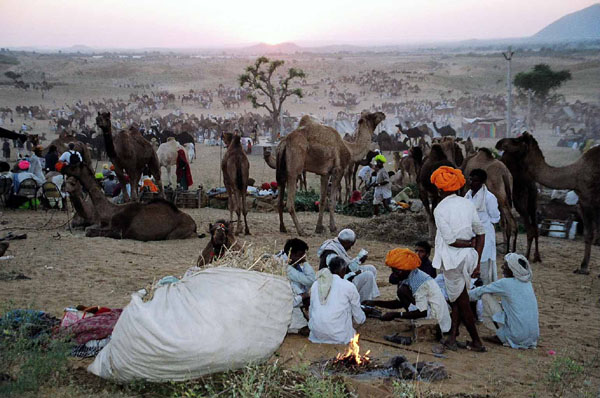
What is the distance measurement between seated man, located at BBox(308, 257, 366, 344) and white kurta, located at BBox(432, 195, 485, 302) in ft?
2.81

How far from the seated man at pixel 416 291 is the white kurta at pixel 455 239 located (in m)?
0.16

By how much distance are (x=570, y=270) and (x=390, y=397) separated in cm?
659

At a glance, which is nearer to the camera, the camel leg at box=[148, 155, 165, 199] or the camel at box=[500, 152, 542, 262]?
the camel at box=[500, 152, 542, 262]

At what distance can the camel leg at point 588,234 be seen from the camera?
982 centimetres

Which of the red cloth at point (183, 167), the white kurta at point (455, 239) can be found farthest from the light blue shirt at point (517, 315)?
the red cloth at point (183, 167)

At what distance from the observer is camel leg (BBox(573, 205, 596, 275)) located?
32.2 ft

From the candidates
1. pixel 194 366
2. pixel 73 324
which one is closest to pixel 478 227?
pixel 194 366

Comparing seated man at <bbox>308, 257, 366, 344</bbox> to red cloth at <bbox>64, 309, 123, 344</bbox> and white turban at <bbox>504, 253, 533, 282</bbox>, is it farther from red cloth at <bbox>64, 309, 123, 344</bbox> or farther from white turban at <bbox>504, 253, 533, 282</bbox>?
red cloth at <bbox>64, 309, 123, 344</bbox>

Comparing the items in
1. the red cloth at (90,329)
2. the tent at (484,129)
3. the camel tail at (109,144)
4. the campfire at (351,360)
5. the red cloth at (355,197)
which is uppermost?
the camel tail at (109,144)

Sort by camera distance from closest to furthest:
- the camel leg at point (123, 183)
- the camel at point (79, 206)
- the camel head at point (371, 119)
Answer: the camel at point (79, 206), the camel leg at point (123, 183), the camel head at point (371, 119)

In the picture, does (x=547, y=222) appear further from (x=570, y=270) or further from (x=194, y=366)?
(x=194, y=366)

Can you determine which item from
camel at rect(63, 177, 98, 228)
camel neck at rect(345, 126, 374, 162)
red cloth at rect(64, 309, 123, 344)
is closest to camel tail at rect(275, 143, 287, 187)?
camel neck at rect(345, 126, 374, 162)

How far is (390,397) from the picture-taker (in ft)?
15.1

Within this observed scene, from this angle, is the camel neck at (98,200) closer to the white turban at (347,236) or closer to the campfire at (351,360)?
the white turban at (347,236)
